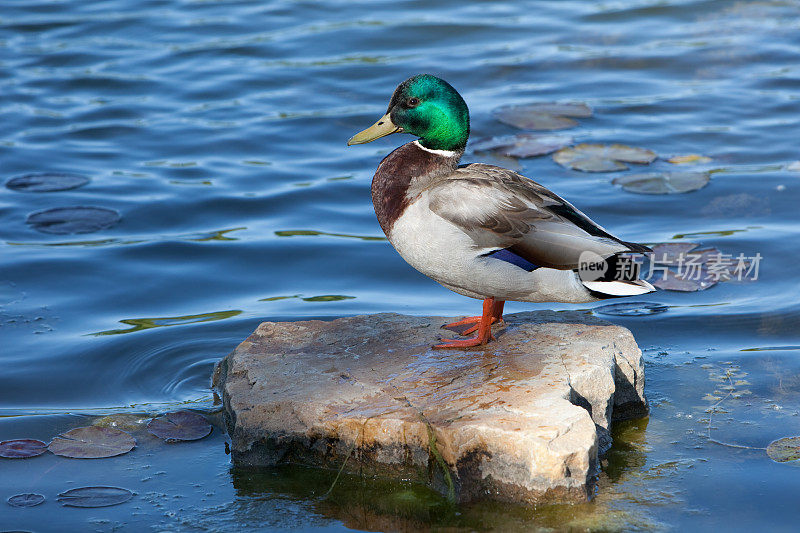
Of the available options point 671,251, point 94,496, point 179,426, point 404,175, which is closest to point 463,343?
point 404,175

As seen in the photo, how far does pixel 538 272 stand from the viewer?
3.73 meters

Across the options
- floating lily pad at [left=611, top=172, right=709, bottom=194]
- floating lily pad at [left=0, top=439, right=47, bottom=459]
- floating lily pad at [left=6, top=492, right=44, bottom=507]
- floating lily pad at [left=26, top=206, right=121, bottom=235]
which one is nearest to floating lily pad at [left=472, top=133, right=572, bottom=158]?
floating lily pad at [left=611, top=172, right=709, bottom=194]

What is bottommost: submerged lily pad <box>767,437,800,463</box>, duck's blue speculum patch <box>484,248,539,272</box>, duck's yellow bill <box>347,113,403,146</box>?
submerged lily pad <box>767,437,800,463</box>

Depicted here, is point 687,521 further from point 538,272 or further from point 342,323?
point 342,323

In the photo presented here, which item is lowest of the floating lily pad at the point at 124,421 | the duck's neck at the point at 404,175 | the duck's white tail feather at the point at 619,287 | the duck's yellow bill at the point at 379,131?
the floating lily pad at the point at 124,421

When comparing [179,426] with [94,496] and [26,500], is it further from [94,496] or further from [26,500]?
[26,500]

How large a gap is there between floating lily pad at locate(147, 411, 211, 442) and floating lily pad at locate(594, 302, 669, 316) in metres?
2.03

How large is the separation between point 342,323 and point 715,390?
4.90 ft

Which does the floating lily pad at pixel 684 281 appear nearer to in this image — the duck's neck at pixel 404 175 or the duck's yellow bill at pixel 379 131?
the duck's neck at pixel 404 175

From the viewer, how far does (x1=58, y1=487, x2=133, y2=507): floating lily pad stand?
334cm

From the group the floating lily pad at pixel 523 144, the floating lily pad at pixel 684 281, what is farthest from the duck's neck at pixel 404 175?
the floating lily pad at pixel 523 144

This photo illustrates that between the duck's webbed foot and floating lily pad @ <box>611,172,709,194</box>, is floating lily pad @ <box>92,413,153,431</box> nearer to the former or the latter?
the duck's webbed foot

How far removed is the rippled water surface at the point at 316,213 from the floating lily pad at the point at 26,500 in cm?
4

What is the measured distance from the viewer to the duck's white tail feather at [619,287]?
371 centimetres
